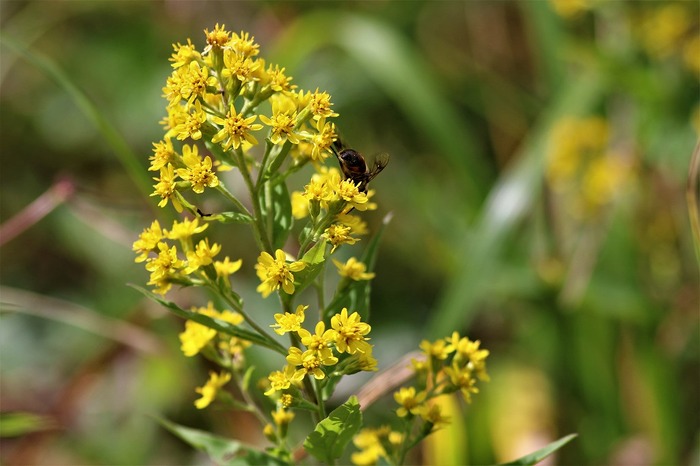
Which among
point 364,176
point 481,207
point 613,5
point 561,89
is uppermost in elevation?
point 613,5

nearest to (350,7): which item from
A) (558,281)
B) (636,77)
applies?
(636,77)

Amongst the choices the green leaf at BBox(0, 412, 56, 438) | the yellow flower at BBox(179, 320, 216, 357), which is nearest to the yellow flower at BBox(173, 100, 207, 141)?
the yellow flower at BBox(179, 320, 216, 357)

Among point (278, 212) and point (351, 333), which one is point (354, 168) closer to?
point (278, 212)

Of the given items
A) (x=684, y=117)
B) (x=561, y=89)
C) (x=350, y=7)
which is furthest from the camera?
(x=350, y=7)

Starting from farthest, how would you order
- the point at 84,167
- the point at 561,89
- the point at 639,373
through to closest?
the point at 84,167 < the point at 561,89 < the point at 639,373

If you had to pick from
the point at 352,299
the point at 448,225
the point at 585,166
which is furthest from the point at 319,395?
the point at 585,166

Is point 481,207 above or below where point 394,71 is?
below

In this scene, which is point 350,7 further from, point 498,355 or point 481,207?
point 498,355
